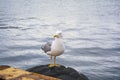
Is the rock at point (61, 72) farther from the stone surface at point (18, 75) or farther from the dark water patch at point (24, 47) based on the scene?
the dark water patch at point (24, 47)

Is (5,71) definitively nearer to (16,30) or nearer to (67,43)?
(67,43)

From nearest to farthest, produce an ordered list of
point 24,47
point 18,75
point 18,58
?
1. point 18,75
2. point 18,58
3. point 24,47

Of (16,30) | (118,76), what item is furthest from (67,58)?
(16,30)

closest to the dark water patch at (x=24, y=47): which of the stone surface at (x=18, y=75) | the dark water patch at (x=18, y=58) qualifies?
the dark water patch at (x=18, y=58)

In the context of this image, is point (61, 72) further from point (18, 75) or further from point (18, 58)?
point (18, 58)

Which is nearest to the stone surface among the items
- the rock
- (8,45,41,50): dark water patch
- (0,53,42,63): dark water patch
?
the rock

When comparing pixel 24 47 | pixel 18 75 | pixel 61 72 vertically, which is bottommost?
pixel 61 72

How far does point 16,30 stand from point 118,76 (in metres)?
16.1

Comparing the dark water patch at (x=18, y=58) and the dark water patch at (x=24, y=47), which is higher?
the dark water patch at (x=24, y=47)

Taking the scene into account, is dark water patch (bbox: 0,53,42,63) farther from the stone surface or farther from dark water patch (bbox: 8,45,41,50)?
the stone surface

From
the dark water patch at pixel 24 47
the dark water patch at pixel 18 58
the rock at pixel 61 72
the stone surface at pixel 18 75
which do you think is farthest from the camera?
the dark water patch at pixel 24 47

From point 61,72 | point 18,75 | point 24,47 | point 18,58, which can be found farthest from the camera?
point 24,47

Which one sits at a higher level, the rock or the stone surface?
the stone surface

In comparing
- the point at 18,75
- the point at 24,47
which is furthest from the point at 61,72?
the point at 24,47
